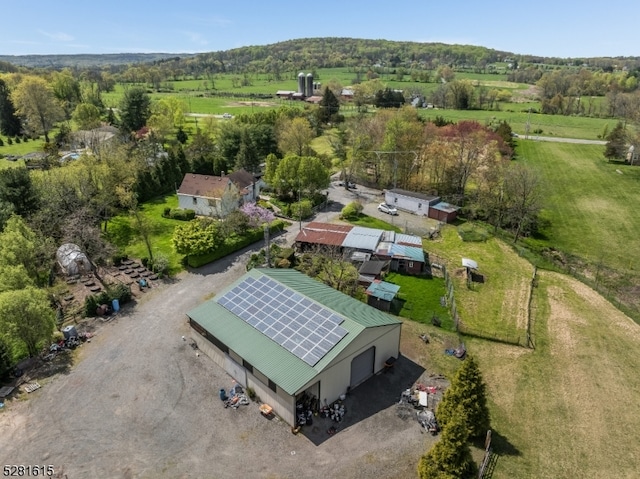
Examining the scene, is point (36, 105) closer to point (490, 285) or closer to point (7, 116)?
point (7, 116)

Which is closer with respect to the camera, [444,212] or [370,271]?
[370,271]

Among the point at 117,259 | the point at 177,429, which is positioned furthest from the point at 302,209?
the point at 177,429

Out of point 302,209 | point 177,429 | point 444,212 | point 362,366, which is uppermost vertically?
point 302,209

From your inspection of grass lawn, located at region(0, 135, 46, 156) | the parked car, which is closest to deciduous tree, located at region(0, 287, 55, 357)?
the parked car

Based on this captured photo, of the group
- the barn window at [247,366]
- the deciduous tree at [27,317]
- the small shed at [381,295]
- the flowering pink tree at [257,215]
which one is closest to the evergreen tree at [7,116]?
the flowering pink tree at [257,215]

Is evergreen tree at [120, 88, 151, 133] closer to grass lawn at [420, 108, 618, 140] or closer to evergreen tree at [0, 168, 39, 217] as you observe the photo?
evergreen tree at [0, 168, 39, 217]
